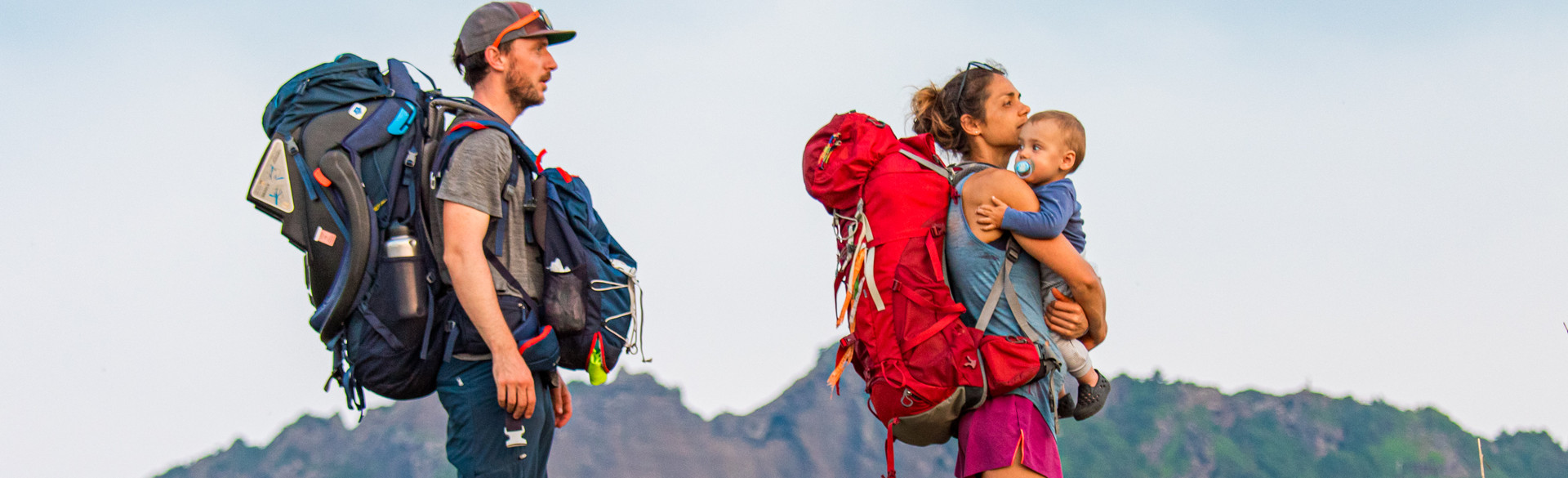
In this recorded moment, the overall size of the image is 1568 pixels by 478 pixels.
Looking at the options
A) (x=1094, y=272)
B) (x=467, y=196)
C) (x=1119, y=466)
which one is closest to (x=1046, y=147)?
(x=1094, y=272)

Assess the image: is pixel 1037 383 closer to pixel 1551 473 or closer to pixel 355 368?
pixel 355 368

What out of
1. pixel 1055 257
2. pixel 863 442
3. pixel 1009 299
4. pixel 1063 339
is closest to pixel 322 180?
pixel 1009 299

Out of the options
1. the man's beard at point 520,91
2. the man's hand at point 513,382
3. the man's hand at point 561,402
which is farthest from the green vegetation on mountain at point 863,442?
the man's hand at point 513,382

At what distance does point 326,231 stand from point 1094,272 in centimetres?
271

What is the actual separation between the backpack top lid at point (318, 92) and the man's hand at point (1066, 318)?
2566mm

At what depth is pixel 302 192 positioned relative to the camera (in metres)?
4.20

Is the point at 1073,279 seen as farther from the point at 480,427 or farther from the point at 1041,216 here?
the point at 480,427

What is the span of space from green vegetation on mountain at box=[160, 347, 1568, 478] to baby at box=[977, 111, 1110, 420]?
333 ft

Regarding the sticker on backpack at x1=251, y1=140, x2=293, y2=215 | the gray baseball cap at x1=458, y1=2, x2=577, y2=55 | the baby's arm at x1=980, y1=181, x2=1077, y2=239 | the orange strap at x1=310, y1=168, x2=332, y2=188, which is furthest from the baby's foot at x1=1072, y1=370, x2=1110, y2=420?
the sticker on backpack at x1=251, y1=140, x2=293, y2=215

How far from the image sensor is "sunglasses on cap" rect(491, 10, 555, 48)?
4.66 m

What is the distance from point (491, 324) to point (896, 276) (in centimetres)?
143

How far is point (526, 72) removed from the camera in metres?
4.70

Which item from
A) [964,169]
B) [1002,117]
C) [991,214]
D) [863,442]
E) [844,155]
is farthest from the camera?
[863,442]

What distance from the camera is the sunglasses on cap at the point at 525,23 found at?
4656 mm
